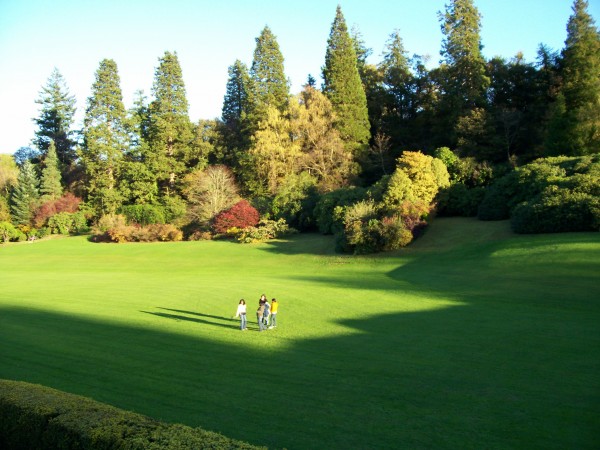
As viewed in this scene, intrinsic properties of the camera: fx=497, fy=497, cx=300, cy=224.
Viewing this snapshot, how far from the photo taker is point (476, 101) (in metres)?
49.6

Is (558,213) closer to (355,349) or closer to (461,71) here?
(355,349)

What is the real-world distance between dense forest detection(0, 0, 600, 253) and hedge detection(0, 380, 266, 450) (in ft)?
90.9

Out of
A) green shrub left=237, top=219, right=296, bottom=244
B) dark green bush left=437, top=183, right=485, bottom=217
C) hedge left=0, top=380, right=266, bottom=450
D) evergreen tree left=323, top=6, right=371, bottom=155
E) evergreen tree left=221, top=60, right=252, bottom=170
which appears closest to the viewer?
hedge left=0, top=380, right=266, bottom=450

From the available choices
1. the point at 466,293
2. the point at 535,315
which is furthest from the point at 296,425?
the point at 466,293

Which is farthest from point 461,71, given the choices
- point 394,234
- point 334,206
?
point 394,234

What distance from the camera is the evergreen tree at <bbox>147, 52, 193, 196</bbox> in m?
61.0

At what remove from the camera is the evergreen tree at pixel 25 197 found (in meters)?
67.9

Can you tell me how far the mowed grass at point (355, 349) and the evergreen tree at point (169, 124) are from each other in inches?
1299

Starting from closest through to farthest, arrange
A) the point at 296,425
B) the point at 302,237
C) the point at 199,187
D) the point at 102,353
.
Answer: the point at 296,425
the point at 102,353
the point at 302,237
the point at 199,187

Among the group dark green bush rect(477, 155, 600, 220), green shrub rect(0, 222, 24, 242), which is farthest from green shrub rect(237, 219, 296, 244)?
green shrub rect(0, 222, 24, 242)

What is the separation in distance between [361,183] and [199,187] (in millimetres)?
17243

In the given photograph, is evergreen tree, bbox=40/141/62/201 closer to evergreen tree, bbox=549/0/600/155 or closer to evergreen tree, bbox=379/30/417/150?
evergreen tree, bbox=379/30/417/150

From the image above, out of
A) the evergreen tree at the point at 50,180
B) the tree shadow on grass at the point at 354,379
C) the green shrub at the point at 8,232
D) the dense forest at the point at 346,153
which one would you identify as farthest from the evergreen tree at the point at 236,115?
the tree shadow on grass at the point at 354,379

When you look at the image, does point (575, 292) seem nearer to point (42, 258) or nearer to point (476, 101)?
point (476, 101)
